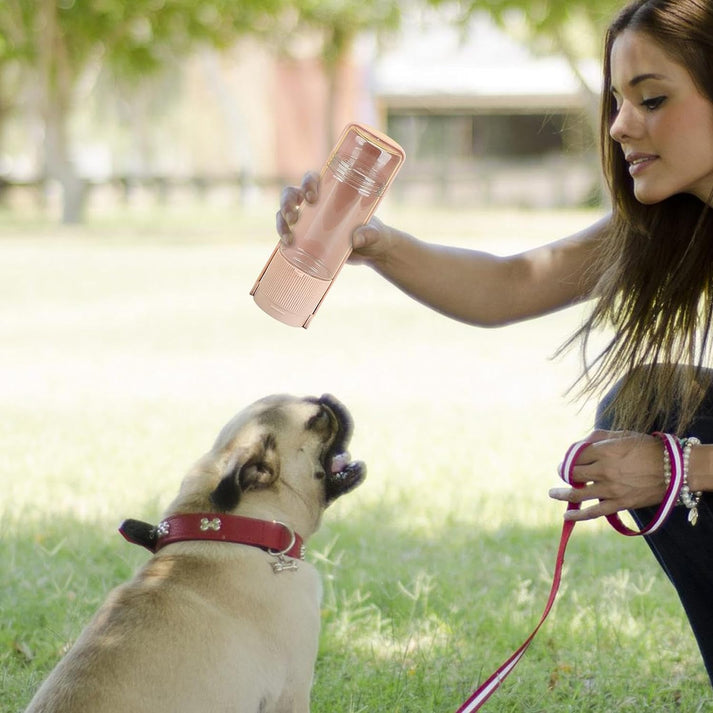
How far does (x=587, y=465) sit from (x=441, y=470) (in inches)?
123

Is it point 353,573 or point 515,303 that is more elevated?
point 515,303

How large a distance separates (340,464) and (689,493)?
36.3 inches

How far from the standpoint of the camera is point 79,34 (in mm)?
28422

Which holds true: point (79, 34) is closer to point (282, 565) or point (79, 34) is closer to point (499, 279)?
point (499, 279)

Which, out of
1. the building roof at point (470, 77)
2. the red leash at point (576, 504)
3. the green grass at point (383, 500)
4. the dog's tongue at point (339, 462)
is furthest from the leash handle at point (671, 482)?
the building roof at point (470, 77)

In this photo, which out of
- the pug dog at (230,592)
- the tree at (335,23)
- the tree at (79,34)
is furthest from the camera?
the tree at (79,34)

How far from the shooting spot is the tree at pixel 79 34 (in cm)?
2734

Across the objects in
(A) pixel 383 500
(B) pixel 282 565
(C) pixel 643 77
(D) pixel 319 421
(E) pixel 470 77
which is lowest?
(A) pixel 383 500

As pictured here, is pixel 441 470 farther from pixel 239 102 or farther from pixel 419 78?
pixel 239 102

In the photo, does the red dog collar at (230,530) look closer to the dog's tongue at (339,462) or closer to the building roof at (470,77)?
the dog's tongue at (339,462)

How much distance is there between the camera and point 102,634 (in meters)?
2.68

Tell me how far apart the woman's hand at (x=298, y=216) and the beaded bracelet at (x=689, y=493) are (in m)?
0.94

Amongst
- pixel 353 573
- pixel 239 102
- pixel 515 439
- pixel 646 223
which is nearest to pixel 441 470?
pixel 515 439

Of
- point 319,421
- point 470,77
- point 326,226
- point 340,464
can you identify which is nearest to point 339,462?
point 340,464
